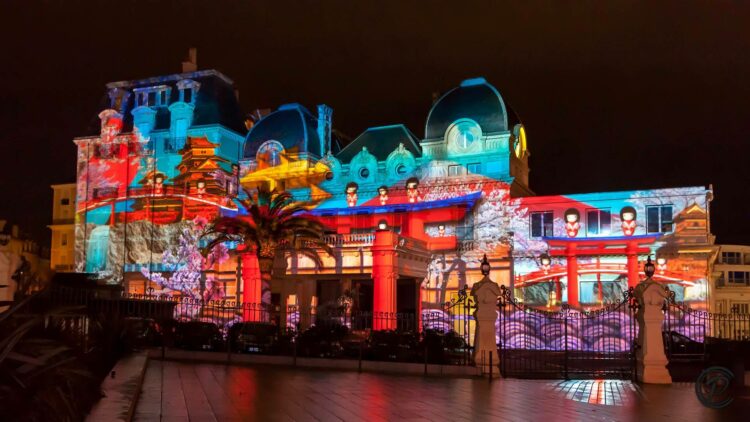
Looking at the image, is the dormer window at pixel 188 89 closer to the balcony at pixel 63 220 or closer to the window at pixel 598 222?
the balcony at pixel 63 220

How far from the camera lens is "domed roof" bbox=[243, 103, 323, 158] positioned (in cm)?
4747

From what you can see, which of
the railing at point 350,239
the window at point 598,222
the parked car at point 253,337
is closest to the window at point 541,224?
the window at point 598,222

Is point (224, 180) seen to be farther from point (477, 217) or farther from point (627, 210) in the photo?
point (627, 210)

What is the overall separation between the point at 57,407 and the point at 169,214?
45602 mm

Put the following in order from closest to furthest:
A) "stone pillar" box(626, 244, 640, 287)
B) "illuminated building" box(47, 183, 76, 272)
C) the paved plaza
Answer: the paved plaza, "stone pillar" box(626, 244, 640, 287), "illuminated building" box(47, 183, 76, 272)

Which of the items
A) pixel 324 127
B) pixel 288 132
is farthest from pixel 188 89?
pixel 324 127

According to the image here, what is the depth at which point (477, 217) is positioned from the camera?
41312 mm

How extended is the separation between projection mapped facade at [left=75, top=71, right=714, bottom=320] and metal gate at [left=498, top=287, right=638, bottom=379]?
435 centimetres

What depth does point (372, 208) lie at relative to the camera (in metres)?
43.7

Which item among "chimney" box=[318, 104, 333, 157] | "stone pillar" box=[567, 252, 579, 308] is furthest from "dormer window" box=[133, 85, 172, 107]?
"stone pillar" box=[567, 252, 579, 308]

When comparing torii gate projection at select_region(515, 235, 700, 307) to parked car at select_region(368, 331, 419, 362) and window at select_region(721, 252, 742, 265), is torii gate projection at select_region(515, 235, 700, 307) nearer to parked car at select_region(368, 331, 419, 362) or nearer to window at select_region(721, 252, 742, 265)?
parked car at select_region(368, 331, 419, 362)

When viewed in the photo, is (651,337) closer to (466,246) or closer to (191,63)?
(466,246)

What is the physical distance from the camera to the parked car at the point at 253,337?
998 inches

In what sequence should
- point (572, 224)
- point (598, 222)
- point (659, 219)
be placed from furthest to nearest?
1. point (598, 222)
2. point (572, 224)
3. point (659, 219)
